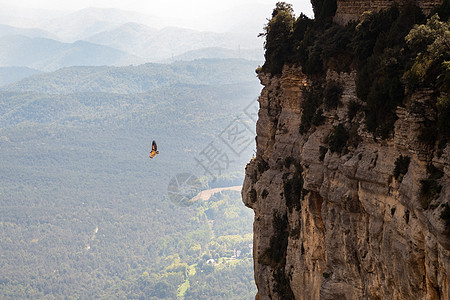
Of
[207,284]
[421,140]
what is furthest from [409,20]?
[207,284]

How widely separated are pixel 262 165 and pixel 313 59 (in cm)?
901

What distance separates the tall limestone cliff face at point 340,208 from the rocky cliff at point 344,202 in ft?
0.13

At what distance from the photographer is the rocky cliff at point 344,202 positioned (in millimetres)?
18328

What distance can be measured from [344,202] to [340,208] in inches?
29.7

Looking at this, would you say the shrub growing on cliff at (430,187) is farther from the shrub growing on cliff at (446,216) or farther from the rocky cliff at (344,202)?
the shrub growing on cliff at (446,216)

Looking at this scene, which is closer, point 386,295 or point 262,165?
point 386,295

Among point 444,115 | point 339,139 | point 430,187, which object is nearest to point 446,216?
point 430,187

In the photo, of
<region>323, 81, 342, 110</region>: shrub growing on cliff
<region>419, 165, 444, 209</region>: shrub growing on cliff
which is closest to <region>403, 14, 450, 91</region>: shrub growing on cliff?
<region>419, 165, 444, 209</region>: shrub growing on cliff

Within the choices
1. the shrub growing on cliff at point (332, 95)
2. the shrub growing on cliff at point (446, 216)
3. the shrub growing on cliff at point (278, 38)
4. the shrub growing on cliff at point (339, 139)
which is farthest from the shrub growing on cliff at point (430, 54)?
the shrub growing on cliff at point (278, 38)

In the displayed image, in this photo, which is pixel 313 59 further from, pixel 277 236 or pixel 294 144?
pixel 277 236

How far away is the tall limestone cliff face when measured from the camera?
60.5 feet

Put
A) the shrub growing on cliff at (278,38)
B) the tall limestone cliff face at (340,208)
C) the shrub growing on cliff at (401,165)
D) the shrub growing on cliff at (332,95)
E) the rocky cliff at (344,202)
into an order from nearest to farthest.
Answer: the rocky cliff at (344,202) < the tall limestone cliff face at (340,208) < the shrub growing on cliff at (401,165) < the shrub growing on cliff at (332,95) < the shrub growing on cliff at (278,38)

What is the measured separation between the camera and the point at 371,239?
21.6 meters

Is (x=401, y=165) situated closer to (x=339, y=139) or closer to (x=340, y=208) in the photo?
(x=340, y=208)
